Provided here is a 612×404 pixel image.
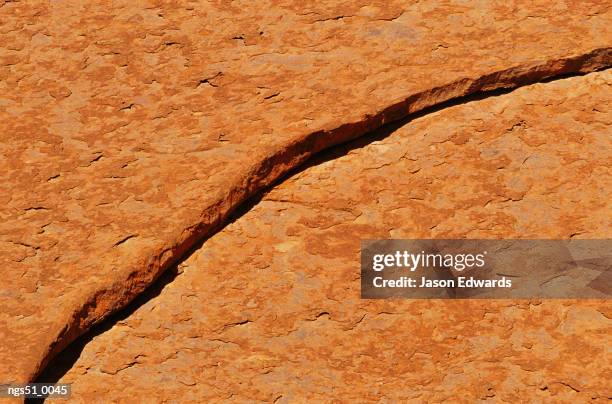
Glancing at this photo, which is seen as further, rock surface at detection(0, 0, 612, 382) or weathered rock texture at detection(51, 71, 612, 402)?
rock surface at detection(0, 0, 612, 382)

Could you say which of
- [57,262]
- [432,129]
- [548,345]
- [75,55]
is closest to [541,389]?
[548,345]

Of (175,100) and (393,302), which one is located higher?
(175,100)

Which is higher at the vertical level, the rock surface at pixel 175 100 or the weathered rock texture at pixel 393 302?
the rock surface at pixel 175 100

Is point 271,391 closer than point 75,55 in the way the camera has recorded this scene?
Yes

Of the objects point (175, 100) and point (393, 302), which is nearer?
point (393, 302)

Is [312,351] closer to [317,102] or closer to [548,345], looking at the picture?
[548,345]
